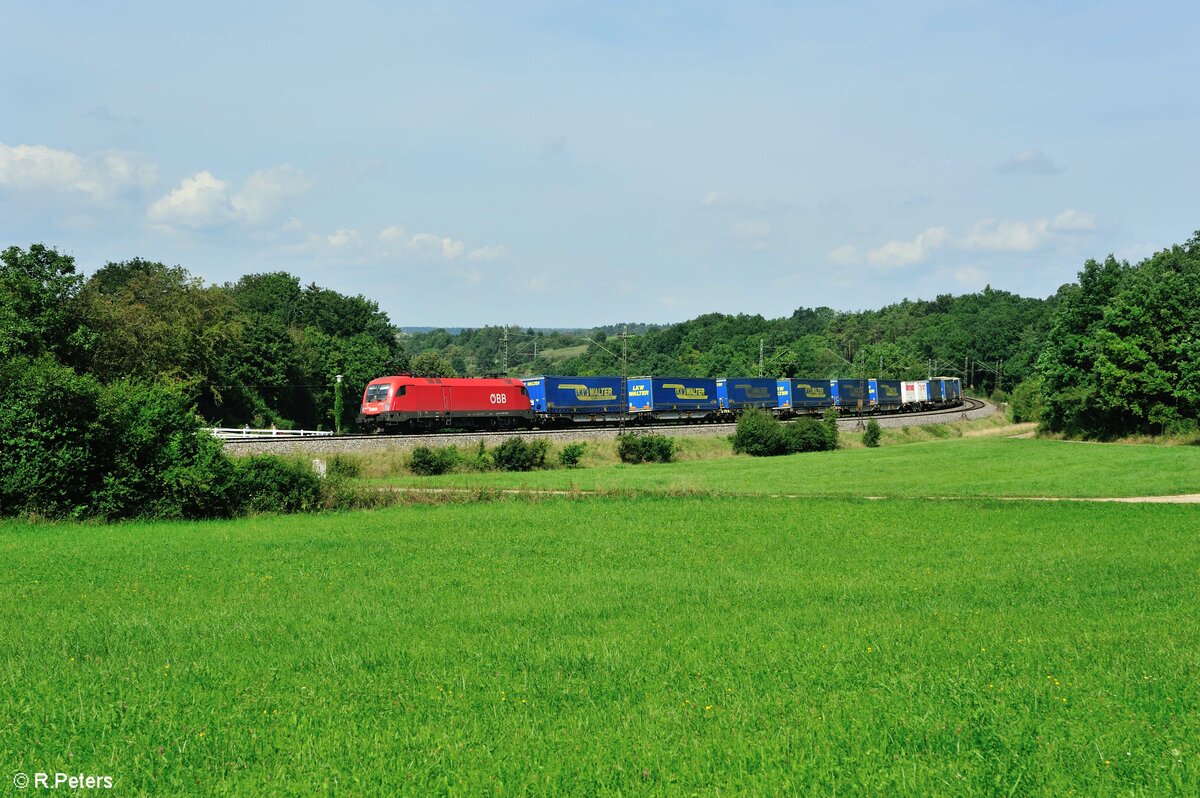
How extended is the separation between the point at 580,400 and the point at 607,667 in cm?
5155

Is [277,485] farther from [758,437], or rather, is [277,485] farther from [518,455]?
[758,437]

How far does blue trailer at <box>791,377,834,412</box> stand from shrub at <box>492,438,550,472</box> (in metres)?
34.8

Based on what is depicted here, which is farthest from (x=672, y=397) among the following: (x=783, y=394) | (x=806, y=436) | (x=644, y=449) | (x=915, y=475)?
(x=915, y=475)

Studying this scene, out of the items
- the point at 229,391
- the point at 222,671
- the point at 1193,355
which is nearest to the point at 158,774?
the point at 222,671

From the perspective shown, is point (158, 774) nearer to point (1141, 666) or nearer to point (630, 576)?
point (1141, 666)

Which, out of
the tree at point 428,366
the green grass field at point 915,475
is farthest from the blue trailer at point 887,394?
the tree at point 428,366

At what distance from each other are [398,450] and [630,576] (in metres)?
29.9

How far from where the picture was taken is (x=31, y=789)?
6344mm

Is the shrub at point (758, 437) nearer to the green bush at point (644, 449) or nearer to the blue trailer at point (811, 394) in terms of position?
the green bush at point (644, 449)

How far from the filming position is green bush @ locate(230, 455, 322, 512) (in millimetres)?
28562

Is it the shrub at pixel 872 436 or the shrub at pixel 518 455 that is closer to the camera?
the shrub at pixel 518 455

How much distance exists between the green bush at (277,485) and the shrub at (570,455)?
20.3 meters

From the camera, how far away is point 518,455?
153ft

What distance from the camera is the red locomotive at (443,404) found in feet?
165
